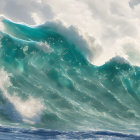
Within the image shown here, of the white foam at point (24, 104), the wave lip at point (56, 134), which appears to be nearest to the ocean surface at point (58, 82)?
the white foam at point (24, 104)

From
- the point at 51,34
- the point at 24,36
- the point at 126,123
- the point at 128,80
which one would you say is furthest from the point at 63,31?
the point at 126,123

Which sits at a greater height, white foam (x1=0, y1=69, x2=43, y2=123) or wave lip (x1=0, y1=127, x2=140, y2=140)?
white foam (x1=0, y1=69, x2=43, y2=123)

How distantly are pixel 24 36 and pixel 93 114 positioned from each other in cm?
682

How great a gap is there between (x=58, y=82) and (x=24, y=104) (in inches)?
97.9

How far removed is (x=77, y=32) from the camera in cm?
941

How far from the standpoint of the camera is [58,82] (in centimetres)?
1088

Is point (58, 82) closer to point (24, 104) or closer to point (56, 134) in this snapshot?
point (24, 104)

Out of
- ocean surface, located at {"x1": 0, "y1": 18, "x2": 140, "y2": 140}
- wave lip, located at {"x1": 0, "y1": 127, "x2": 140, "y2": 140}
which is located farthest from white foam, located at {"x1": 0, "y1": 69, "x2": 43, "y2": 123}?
wave lip, located at {"x1": 0, "y1": 127, "x2": 140, "y2": 140}

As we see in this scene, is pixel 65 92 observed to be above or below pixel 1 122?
above

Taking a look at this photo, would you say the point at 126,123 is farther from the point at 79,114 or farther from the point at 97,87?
the point at 97,87

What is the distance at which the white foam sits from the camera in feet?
34.3

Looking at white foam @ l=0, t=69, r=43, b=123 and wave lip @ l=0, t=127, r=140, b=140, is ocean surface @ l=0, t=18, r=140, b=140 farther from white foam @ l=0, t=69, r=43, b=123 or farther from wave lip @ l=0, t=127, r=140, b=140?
wave lip @ l=0, t=127, r=140, b=140

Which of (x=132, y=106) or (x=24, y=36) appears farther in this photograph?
(x=132, y=106)

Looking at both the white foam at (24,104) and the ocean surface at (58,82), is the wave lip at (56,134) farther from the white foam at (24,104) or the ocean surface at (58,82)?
the white foam at (24,104)
